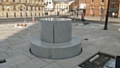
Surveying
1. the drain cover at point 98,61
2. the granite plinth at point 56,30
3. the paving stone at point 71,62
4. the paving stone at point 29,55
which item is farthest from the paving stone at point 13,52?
the drain cover at point 98,61

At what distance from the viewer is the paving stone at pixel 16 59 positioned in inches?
212

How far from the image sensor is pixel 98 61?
5.69 m

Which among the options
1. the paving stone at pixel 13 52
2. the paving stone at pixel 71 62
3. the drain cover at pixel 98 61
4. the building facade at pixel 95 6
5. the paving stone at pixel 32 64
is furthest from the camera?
the building facade at pixel 95 6

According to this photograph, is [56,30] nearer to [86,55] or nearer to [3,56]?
[86,55]

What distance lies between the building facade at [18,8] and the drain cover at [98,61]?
152 feet

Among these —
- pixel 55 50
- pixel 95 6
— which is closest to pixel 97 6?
pixel 95 6

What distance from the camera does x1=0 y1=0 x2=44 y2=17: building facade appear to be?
50338mm

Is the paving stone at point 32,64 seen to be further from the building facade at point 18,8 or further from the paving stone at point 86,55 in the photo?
the building facade at point 18,8

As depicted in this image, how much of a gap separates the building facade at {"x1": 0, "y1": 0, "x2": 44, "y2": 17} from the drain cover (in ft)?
152

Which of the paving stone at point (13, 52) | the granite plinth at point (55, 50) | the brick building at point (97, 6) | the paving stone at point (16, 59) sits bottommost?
the paving stone at point (16, 59)

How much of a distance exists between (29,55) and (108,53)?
4.15m

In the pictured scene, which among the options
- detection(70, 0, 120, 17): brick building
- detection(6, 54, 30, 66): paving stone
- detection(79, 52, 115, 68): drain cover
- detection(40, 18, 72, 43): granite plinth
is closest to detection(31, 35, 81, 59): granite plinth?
detection(40, 18, 72, 43): granite plinth

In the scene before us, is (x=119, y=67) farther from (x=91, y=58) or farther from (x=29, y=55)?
(x=29, y=55)

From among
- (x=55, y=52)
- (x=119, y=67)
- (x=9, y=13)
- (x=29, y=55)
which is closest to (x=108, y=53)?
(x=55, y=52)
